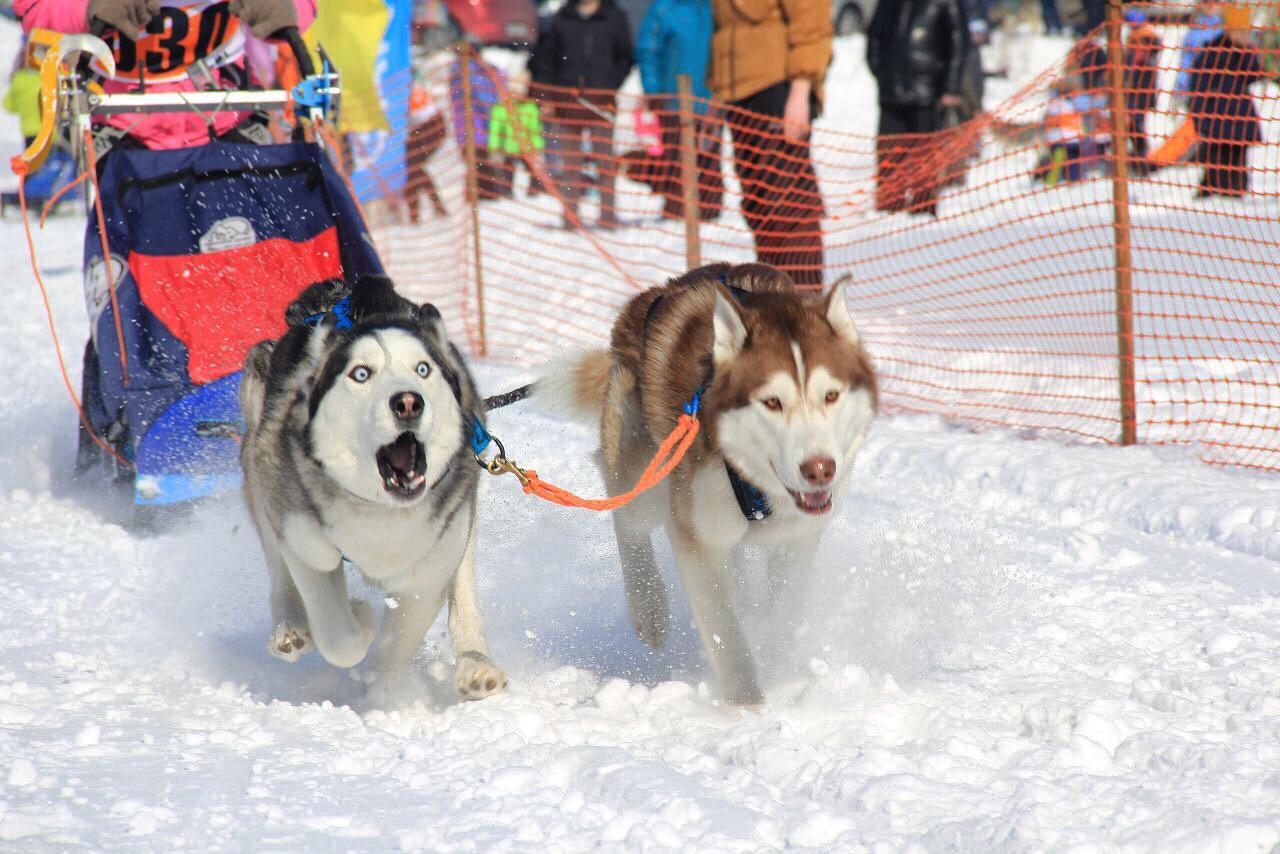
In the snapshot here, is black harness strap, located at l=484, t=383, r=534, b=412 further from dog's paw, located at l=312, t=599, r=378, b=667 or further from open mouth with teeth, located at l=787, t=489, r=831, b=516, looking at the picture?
open mouth with teeth, located at l=787, t=489, r=831, b=516

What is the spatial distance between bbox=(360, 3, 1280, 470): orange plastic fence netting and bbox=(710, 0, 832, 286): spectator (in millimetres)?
41

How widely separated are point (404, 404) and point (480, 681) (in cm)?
79

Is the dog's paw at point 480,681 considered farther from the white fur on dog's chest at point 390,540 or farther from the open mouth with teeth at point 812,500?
the open mouth with teeth at point 812,500

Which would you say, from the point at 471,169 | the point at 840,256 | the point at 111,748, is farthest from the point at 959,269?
the point at 111,748

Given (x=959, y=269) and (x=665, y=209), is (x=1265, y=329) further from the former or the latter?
(x=665, y=209)

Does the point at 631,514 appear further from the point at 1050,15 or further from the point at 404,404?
the point at 1050,15

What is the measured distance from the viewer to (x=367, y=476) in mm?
2760

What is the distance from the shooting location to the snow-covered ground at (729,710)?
235 centimetres

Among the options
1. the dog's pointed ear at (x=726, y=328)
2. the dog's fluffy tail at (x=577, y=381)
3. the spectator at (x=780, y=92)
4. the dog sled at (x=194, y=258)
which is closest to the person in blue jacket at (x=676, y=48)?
the spectator at (x=780, y=92)

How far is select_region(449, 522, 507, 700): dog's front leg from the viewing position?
3047 mm

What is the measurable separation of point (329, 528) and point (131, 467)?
6.79ft

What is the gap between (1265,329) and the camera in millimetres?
6145

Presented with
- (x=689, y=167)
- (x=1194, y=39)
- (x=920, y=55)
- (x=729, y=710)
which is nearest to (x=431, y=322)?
(x=729, y=710)

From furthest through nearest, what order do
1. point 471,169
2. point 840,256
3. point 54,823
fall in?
point 840,256, point 471,169, point 54,823
